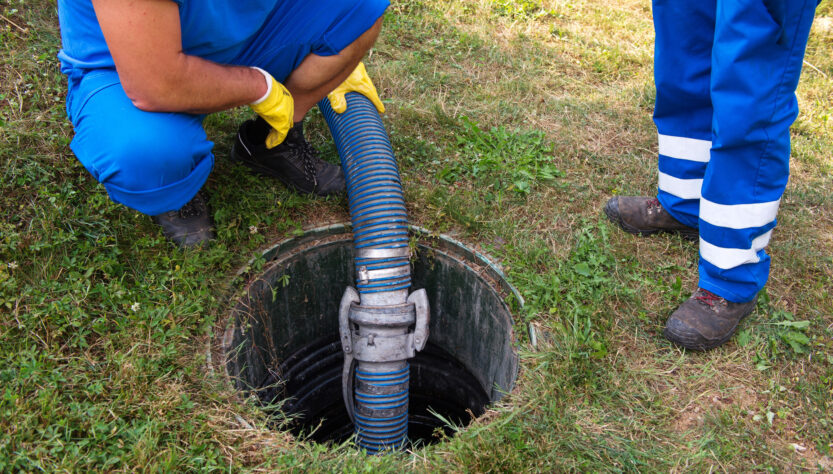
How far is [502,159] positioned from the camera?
2781 millimetres

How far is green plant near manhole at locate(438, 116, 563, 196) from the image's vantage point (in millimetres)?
2666

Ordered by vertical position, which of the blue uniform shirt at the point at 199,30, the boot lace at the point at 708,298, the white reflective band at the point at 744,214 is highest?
the blue uniform shirt at the point at 199,30

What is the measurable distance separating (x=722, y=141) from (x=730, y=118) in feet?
0.25

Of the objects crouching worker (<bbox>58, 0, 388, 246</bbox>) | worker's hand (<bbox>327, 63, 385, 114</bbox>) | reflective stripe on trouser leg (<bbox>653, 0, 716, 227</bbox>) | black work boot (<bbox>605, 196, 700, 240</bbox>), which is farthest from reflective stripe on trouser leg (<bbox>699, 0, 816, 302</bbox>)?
worker's hand (<bbox>327, 63, 385, 114</bbox>)

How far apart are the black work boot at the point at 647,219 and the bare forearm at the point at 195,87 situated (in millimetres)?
1534

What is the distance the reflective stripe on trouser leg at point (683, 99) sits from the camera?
6.63 feet

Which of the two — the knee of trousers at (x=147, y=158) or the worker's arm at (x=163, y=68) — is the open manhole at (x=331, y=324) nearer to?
the knee of trousers at (x=147, y=158)

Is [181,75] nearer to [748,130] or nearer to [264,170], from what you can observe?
[264,170]

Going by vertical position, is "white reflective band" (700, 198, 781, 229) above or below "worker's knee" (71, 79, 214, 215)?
below

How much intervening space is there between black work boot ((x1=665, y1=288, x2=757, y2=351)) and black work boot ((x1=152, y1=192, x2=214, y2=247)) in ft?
5.68

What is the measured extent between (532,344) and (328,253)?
0.96 m

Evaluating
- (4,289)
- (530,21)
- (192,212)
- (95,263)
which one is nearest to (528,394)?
(192,212)

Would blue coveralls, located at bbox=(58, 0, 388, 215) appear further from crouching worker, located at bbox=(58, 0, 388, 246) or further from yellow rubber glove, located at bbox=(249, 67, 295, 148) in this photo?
yellow rubber glove, located at bbox=(249, 67, 295, 148)

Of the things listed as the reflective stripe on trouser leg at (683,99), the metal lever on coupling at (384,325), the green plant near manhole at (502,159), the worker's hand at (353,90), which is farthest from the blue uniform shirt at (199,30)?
the reflective stripe on trouser leg at (683,99)
